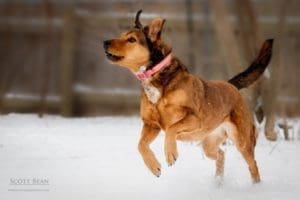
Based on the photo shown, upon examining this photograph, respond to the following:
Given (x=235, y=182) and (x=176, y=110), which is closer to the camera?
(x=176, y=110)

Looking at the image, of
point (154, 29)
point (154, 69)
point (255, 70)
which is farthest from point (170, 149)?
point (255, 70)

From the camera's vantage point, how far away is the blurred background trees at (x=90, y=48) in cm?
910

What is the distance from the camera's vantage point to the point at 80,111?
31.9 ft

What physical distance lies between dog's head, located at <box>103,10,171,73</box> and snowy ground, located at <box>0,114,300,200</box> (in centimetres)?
95

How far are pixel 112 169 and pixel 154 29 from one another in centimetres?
159

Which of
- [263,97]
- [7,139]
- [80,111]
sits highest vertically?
[263,97]

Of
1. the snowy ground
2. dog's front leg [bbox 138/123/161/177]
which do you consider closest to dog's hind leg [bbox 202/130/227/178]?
the snowy ground

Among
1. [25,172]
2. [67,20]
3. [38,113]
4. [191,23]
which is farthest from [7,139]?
[191,23]

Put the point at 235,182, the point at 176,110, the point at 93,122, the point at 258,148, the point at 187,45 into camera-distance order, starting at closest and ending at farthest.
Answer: the point at 176,110 → the point at 235,182 → the point at 258,148 → the point at 93,122 → the point at 187,45

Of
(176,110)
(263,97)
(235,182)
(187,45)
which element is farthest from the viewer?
(187,45)

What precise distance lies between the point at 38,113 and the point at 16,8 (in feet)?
6.26

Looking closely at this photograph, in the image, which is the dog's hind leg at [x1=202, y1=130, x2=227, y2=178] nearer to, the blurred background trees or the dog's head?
the dog's head

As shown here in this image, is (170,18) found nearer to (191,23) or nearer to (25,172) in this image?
(191,23)

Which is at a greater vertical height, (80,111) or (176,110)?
(176,110)
